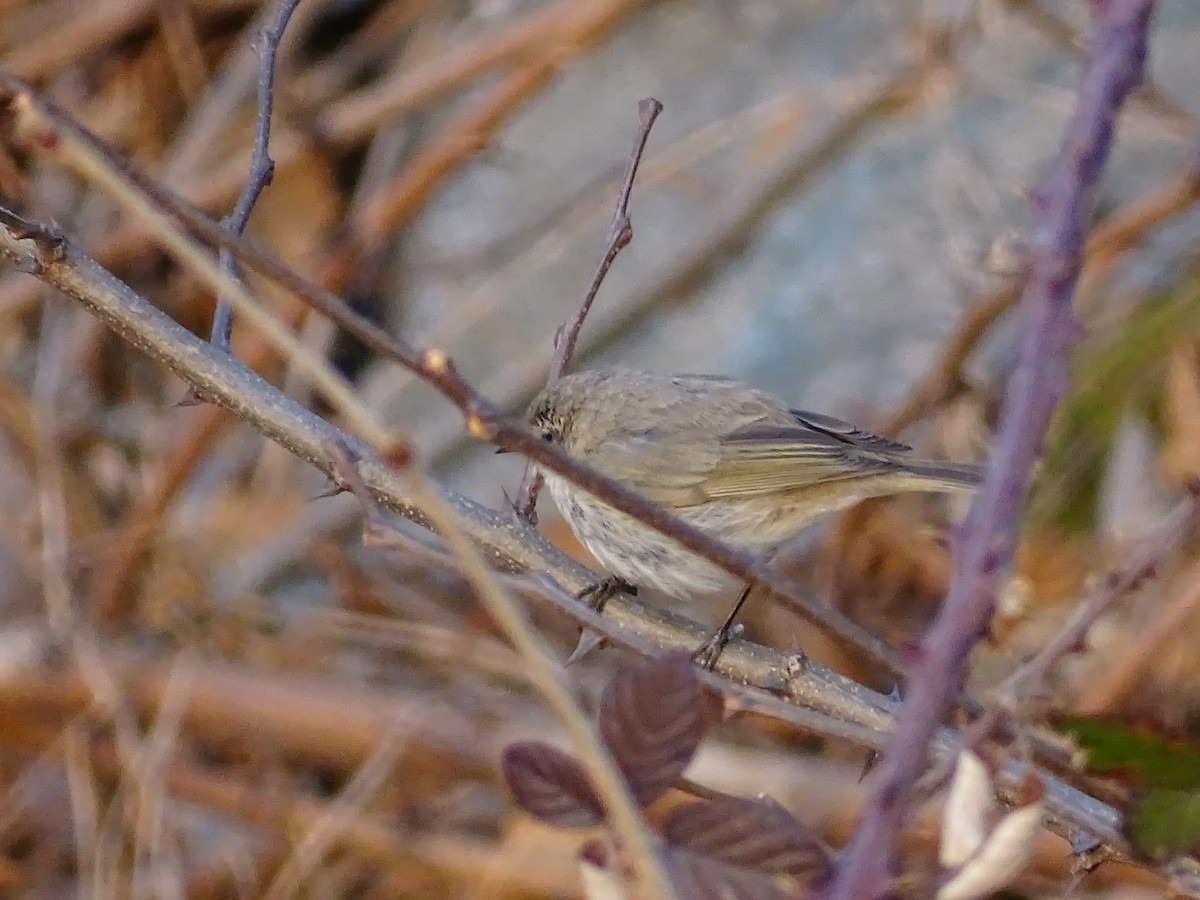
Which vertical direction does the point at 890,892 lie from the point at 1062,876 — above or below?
below

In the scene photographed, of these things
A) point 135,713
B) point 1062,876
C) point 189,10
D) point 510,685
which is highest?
point 189,10

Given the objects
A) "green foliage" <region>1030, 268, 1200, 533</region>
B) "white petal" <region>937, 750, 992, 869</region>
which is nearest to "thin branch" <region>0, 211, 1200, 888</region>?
"white petal" <region>937, 750, 992, 869</region>

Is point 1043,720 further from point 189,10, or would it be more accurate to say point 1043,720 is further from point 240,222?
point 189,10

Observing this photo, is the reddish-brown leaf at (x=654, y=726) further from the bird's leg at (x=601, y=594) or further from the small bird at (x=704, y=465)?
the small bird at (x=704, y=465)

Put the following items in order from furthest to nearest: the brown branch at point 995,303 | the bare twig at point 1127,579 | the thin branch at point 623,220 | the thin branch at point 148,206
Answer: the brown branch at point 995,303
the thin branch at point 623,220
the bare twig at point 1127,579
the thin branch at point 148,206

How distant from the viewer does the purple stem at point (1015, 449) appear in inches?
24.9

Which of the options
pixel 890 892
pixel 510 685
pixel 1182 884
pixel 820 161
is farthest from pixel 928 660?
pixel 820 161

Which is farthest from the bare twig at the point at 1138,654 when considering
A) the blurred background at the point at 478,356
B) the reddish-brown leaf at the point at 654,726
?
the reddish-brown leaf at the point at 654,726

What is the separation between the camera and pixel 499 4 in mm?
5410

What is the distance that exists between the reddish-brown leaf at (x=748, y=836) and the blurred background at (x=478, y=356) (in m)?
2.57

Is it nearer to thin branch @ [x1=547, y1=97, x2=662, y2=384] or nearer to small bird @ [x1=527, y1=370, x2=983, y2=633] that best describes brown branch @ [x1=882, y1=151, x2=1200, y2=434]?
small bird @ [x1=527, y1=370, x2=983, y2=633]

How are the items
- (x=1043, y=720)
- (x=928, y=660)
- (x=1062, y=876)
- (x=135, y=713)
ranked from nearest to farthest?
(x=928, y=660) → (x=1043, y=720) → (x=1062, y=876) → (x=135, y=713)

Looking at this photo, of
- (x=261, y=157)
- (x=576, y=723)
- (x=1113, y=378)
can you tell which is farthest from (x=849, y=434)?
(x=576, y=723)

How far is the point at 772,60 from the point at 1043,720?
4.06 m
